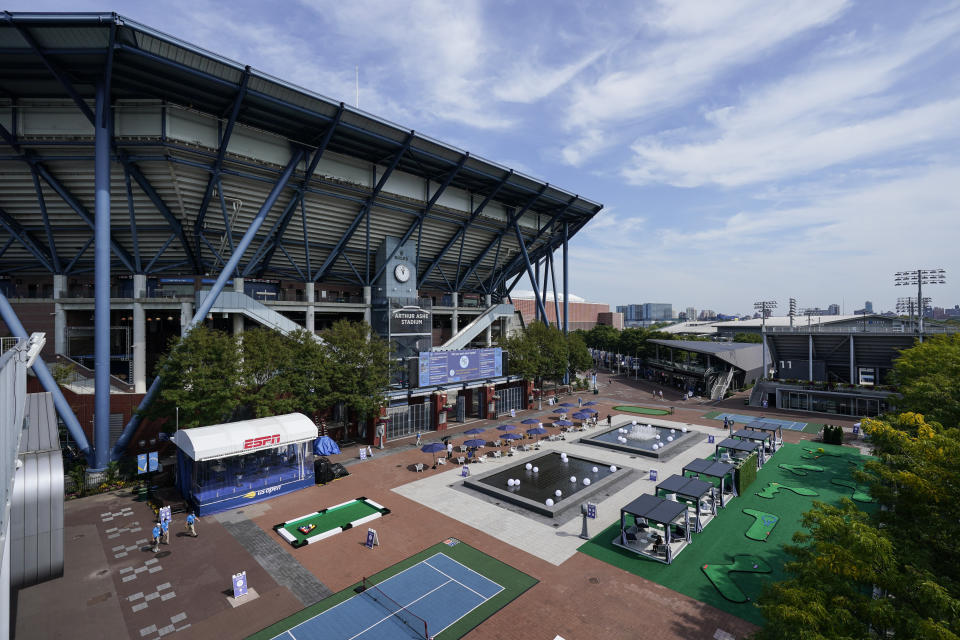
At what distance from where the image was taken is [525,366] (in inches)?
2119

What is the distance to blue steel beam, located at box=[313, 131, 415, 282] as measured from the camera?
140 feet

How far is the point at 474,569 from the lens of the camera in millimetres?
19969

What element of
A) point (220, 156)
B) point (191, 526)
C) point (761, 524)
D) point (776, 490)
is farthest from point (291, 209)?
point (776, 490)

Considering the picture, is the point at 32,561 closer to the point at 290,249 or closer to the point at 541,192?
the point at 290,249

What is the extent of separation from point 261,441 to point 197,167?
23.5m

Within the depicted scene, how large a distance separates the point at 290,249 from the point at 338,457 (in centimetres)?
2526

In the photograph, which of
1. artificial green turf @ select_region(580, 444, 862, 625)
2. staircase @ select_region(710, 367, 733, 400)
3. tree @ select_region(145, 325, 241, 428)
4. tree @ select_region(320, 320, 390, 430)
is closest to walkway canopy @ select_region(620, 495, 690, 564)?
artificial green turf @ select_region(580, 444, 862, 625)

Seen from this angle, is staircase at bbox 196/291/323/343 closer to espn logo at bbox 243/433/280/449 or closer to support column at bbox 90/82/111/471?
support column at bbox 90/82/111/471

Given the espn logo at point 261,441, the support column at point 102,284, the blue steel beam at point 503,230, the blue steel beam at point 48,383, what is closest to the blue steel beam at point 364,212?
the blue steel beam at point 503,230

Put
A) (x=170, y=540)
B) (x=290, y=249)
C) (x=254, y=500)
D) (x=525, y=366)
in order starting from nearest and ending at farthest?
1. (x=170, y=540)
2. (x=254, y=500)
3. (x=290, y=249)
4. (x=525, y=366)

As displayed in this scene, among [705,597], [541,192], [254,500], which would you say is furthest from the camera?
[541,192]

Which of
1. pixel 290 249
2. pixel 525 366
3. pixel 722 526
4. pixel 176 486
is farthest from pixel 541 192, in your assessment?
pixel 176 486

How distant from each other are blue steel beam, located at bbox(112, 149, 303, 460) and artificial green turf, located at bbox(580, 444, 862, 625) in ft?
105

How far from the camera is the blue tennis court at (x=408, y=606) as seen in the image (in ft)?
52.9
